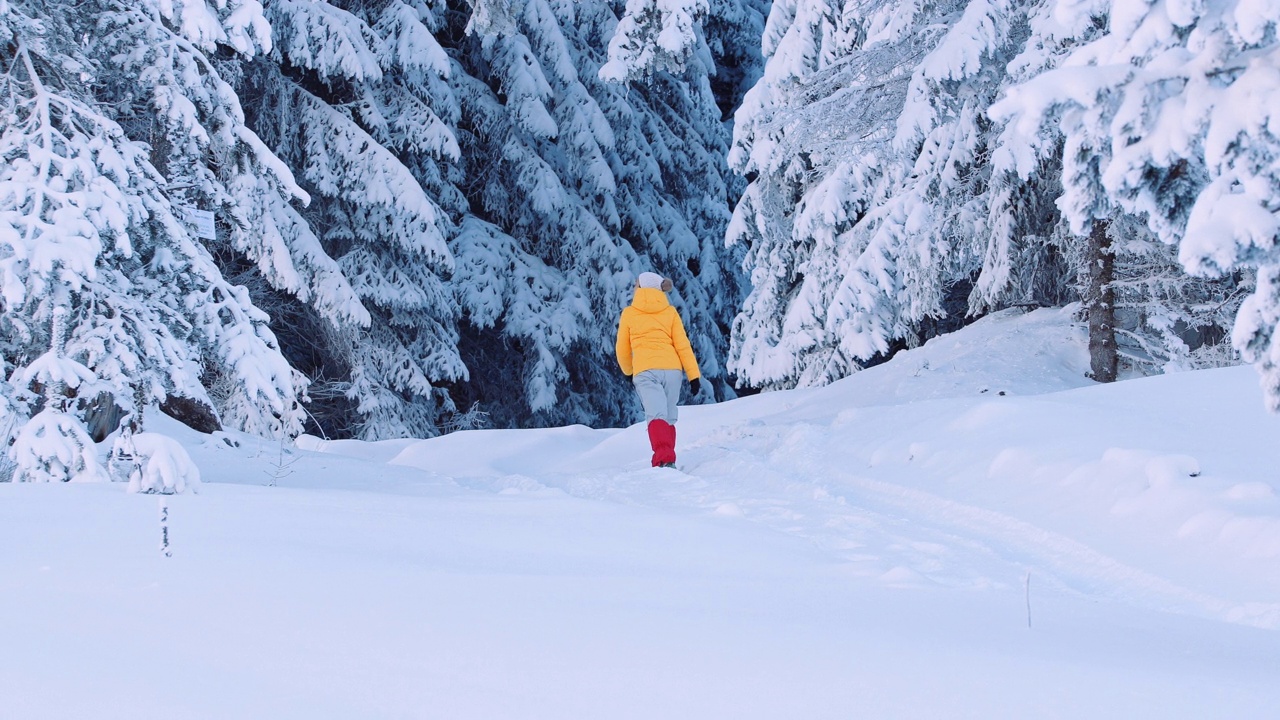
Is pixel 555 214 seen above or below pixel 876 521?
above

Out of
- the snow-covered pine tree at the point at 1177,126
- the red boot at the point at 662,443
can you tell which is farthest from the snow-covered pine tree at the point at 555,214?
the snow-covered pine tree at the point at 1177,126

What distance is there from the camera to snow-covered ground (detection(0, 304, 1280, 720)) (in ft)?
6.25

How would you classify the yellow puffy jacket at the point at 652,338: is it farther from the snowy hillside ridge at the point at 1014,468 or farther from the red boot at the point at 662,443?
the snowy hillside ridge at the point at 1014,468

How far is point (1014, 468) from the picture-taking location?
Answer: 203 inches

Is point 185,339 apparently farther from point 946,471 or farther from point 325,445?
point 946,471

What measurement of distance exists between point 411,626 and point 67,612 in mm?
737

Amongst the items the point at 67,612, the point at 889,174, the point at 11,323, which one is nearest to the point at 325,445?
the point at 11,323

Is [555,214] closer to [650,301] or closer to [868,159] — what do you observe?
[868,159]

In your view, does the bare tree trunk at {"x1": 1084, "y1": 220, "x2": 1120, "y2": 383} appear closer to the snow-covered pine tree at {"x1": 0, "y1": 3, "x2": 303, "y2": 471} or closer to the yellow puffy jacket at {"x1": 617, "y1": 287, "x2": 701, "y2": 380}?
the yellow puffy jacket at {"x1": 617, "y1": 287, "x2": 701, "y2": 380}

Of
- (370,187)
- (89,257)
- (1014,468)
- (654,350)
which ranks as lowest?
(1014,468)

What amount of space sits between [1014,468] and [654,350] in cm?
294

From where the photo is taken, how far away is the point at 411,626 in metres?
2.24

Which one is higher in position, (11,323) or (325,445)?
(11,323)

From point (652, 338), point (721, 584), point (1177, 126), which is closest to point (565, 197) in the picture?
point (652, 338)
